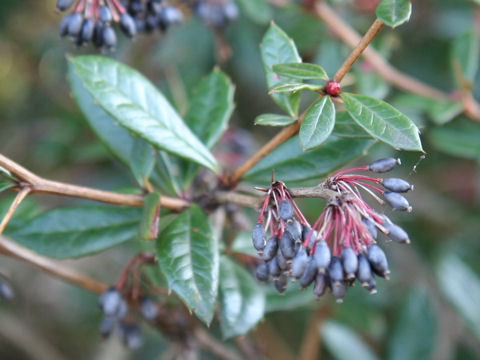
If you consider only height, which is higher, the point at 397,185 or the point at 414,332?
the point at 397,185

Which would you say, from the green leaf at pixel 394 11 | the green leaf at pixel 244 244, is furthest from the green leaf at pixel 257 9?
the green leaf at pixel 394 11

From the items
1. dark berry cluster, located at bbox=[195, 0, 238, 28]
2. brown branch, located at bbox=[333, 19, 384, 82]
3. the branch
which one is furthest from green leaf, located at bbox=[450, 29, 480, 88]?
brown branch, located at bbox=[333, 19, 384, 82]

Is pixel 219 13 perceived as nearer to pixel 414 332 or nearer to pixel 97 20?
pixel 97 20

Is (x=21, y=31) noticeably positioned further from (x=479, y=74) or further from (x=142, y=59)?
(x=479, y=74)

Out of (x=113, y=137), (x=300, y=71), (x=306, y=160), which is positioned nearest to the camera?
(x=300, y=71)

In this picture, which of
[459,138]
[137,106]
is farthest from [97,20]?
[459,138]

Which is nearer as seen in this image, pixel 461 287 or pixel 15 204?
pixel 15 204

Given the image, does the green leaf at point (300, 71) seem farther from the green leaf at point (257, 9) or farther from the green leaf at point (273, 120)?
the green leaf at point (257, 9)

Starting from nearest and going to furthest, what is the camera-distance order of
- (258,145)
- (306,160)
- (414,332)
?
(306,160), (414,332), (258,145)
